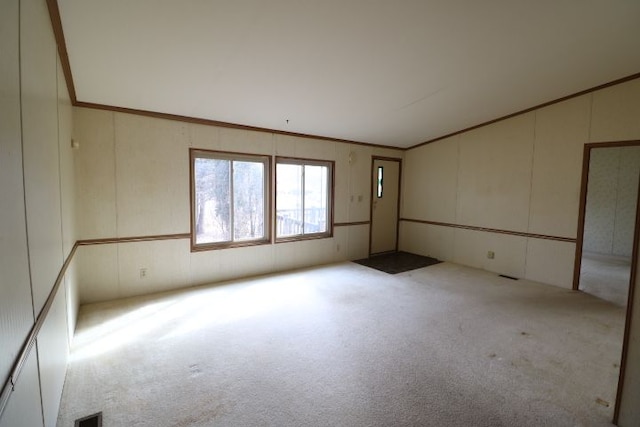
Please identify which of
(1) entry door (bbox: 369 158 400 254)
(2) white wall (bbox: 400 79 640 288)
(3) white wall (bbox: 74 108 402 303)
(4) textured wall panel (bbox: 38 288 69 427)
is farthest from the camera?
(1) entry door (bbox: 369 158 400 254)

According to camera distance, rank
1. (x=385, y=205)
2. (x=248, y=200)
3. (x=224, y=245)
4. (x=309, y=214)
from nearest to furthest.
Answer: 1. (x=224, y=245)
2. (x=248, y=200)
3. (x=309, y=214)
4. (x=385, y=205)

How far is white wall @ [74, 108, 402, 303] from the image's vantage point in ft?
11.2

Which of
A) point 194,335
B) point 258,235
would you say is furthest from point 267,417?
point 258,235

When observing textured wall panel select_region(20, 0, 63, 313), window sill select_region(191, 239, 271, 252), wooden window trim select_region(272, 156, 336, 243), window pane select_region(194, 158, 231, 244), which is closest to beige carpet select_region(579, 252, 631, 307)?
wooden window trim select_region(272, 156, 336, 243)

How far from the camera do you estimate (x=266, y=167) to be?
4727 millimetres

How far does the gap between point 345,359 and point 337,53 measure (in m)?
2.70

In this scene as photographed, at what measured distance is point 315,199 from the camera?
543cm

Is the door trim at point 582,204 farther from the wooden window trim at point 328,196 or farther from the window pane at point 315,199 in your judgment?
the window pane at point 315,199

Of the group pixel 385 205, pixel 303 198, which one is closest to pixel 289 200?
pixel 303 198

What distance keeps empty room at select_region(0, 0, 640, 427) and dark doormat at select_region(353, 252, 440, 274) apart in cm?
7

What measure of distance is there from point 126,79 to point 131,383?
270 centimetres

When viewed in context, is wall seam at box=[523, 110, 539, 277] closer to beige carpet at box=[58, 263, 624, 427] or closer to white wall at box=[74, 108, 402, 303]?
beige carpet at box=[58, 263, 624, 427]

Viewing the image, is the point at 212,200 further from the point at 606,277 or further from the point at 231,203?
the point at 606,277

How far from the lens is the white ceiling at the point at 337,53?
215 centimetres
